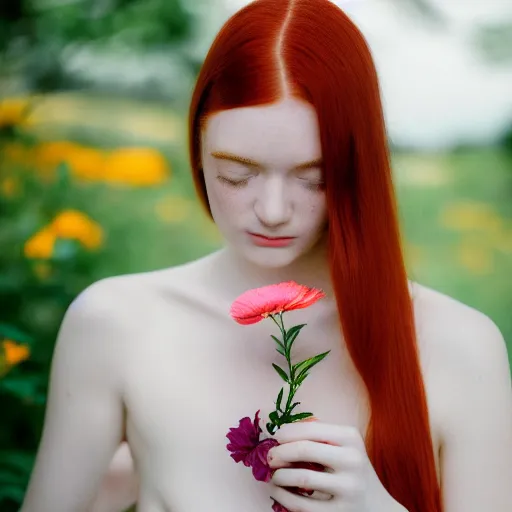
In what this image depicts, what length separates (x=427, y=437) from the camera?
3.88 ft

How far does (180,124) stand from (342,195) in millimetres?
603

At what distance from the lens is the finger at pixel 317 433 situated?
1.05 m

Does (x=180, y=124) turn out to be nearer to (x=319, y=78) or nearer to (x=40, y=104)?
(x=40, y=104)

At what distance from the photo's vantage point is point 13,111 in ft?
5.59

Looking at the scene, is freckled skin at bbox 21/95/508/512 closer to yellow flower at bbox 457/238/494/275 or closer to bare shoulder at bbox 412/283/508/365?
bare shoulder at bbox 412/283/508/365

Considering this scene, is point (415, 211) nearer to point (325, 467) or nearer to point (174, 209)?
point (174, 209)

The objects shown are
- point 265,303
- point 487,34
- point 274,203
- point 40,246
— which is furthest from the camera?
point 40,246

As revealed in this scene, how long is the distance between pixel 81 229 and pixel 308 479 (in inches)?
32.1

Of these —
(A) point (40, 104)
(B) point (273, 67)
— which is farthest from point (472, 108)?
(A) point (40, 104)

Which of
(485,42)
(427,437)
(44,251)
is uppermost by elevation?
(485,42)

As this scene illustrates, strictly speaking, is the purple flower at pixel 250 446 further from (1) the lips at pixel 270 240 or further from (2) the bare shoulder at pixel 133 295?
(2) the bare shoulder at pixel 133 295

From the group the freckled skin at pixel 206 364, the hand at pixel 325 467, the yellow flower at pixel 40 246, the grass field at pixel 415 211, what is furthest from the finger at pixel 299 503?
the yellow flower at pixel 40 246

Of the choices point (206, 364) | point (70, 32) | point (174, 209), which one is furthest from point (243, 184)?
point (70, 32)

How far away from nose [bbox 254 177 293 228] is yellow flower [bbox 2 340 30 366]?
2.25 ft
